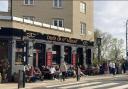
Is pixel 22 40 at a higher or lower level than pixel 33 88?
higher

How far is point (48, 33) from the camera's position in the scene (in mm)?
42719

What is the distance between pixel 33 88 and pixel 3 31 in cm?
827

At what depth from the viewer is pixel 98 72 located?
50.9m

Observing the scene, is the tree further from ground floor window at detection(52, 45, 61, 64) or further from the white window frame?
ground floor window at detection(52, 45, 61, 64)

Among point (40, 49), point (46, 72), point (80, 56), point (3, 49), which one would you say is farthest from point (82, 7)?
point (3, 49)

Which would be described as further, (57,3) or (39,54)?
(57,3)

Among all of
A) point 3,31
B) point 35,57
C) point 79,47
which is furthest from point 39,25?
point 79,47

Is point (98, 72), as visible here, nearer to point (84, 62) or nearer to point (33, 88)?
point (84, 62)

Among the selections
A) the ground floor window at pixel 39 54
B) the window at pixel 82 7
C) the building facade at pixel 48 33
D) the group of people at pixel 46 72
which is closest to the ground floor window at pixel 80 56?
the building facade at pixel 48 33

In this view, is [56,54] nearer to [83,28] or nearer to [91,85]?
[83,28]

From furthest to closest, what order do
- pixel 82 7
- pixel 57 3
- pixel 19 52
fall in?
1. pixel 82 7
2. pixel 57 3
3. pixel 19 52

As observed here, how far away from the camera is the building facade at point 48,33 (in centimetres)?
3597

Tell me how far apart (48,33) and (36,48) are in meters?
2.71

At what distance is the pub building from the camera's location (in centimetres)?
3572
